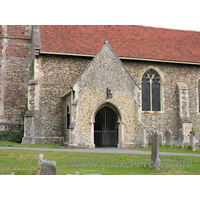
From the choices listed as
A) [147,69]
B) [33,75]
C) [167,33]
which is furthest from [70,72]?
[167,33]

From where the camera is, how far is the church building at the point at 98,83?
17250 millimetres

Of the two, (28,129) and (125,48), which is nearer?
(28,129)

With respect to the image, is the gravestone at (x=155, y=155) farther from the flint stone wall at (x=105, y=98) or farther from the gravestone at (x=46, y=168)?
the flint stone wall at (x=105, y=98)

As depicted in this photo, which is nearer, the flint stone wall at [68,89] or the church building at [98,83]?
the church building at [98,83]

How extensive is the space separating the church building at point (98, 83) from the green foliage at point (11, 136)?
0.75 metres

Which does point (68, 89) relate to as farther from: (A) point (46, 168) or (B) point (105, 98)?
(A) point (46, 168)

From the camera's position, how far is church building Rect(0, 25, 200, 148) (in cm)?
1725

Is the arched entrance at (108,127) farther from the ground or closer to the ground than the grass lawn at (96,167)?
farther from the ground

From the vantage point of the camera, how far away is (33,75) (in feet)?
65.2

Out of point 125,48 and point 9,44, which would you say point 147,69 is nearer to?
point 125,48

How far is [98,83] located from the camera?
17.2 metres

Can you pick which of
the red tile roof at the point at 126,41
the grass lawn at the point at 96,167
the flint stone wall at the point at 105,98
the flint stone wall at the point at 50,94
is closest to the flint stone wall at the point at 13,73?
the red tile roof at the point at 126,41

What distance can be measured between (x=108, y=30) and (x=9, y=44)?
8714mm

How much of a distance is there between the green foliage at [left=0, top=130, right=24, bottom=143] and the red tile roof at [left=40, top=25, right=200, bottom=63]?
6.75 metres
